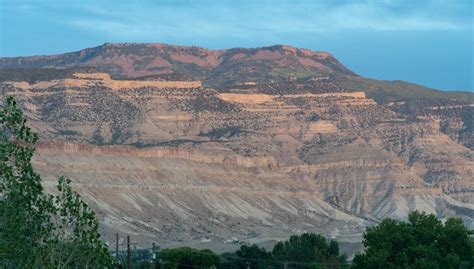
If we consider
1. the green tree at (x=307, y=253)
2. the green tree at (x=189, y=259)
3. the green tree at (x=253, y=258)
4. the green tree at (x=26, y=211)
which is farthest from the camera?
the green tree at (x=253, y=258)

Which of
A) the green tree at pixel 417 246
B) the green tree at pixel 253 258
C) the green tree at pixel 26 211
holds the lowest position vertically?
the green tree at pixel 253 258

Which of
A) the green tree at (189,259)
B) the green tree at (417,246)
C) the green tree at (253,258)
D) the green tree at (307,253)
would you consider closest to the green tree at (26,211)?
the green tree at (417,246)

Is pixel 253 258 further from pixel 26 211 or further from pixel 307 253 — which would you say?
pixel 26 211

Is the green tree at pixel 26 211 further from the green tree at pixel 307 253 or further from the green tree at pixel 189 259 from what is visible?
the green tree at pixel 189 259

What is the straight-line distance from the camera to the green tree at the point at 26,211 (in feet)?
106

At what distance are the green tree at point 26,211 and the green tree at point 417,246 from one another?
1362 inches

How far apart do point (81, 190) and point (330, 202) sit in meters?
53.3

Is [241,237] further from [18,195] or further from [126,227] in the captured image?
[18,195]

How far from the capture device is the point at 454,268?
216 feet

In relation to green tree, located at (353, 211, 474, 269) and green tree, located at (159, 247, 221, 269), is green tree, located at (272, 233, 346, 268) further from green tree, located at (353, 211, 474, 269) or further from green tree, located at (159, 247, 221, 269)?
green tree, located at (353, 211, 474, 269)

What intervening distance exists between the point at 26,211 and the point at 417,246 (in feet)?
127

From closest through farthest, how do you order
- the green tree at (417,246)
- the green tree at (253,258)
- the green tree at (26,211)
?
1. the green tree at (26,211)
2. the green tree at (417,246)
3. the green tree at (253,258)

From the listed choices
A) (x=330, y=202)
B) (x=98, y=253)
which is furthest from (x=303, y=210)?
(x=98, y=253)

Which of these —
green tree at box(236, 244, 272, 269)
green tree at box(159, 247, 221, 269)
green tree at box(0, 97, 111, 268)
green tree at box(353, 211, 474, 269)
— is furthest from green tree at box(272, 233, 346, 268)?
green tree at box(0, 97, 111, 268)
